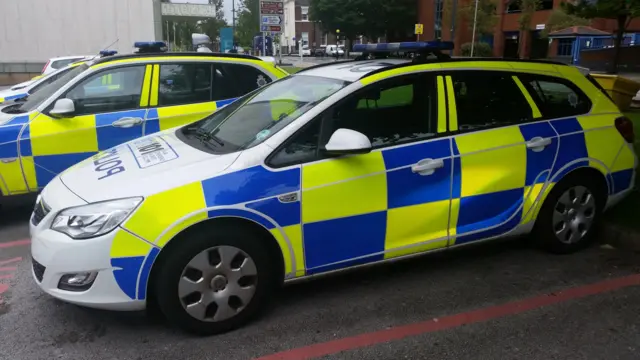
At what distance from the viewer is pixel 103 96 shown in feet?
17.5

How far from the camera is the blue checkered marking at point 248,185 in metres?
2.88

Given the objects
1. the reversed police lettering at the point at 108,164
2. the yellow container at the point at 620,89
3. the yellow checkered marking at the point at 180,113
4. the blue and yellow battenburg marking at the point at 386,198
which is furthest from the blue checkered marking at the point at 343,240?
the yellow container at the point at 620,89

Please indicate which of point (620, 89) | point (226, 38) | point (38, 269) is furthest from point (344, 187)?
point (226, 38)

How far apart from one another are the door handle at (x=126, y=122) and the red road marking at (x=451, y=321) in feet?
10.6

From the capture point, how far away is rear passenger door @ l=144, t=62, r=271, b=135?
548 cm

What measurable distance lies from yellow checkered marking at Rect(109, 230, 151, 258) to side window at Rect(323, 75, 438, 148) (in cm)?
125

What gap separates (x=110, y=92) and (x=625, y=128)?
15.2ft

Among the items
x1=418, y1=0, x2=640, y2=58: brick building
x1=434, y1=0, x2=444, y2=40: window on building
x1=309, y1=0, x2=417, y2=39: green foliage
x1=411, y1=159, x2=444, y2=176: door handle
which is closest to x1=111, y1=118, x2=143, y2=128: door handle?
x1=411, y1=159, x2=444, y2=176: door handle

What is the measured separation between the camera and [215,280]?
294cm

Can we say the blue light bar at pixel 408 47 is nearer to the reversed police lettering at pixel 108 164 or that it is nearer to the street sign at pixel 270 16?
the reversed police lettering at pixel 108 164

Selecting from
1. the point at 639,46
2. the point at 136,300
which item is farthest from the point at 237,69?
the point at 639,46

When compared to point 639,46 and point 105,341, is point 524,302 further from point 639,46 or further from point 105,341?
point 639,46

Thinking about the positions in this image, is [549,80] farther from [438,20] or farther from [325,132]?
[438,20]

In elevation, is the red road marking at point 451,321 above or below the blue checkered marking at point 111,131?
below
